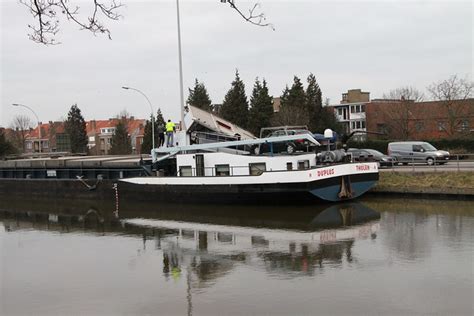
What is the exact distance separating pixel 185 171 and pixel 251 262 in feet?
39.1

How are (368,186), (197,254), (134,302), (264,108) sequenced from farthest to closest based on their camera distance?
(264,108)
(368,186)
(197,254)
(134,302)

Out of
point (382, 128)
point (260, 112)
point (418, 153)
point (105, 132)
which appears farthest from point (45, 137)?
point (418, 153)

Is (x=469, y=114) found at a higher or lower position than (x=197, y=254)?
higher

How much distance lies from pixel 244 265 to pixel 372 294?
3511 mm

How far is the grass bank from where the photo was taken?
815 inches

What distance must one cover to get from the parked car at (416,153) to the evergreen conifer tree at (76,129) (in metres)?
54.7

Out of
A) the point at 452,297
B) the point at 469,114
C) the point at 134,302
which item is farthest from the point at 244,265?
the point at 469,114

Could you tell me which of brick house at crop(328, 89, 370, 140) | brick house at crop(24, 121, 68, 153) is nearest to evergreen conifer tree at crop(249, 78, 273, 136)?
brick house at crop(328, 89, 370, 140)

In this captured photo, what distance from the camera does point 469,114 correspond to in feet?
150

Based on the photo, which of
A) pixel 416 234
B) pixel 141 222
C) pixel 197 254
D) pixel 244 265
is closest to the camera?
pixel 244 265

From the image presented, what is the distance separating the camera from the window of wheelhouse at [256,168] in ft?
68.7

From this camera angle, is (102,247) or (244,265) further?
(102,247)

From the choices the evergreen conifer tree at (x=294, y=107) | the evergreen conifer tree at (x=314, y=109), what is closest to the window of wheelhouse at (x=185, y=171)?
the evergreen conifer tree at (x=294, y=107)

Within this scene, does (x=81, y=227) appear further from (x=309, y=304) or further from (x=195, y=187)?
(x=309, y=304)
